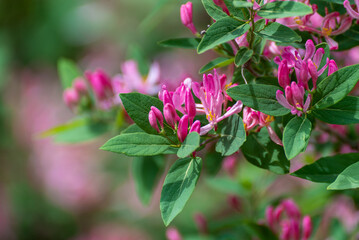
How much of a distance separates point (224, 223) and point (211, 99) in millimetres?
574

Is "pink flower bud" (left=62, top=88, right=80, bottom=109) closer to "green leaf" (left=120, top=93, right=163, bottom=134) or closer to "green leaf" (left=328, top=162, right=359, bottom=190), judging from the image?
"green leaf" (left=120, top=93, right=163, bottom=134)

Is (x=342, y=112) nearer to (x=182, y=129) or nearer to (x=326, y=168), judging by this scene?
(x=326, y=168)

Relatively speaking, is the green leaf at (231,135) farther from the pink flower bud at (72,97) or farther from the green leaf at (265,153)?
the pink flower bud at (72,97)

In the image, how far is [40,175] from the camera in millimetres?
2613

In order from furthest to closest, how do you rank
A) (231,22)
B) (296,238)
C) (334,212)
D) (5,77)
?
1. (5,77)
2. (334,212)
3. (296,238)
4. (231,22)

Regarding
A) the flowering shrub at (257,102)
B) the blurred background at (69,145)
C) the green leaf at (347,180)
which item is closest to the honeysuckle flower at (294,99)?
the flowering shrub at (257,102)

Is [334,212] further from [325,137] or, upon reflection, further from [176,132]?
[176,132]

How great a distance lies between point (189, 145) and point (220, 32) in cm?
17

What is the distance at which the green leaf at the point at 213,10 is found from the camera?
0.74m

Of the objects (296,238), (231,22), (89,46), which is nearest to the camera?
(231,22)

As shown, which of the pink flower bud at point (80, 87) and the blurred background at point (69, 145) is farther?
the blurred background at point (69, 145)

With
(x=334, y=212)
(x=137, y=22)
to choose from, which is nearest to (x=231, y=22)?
(x=334, y=212)

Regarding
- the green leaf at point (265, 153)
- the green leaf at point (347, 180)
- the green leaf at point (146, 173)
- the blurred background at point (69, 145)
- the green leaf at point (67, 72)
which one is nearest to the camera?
the green leaf at point (347, 180)

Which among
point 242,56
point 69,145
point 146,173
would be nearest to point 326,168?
→ point 242,56
